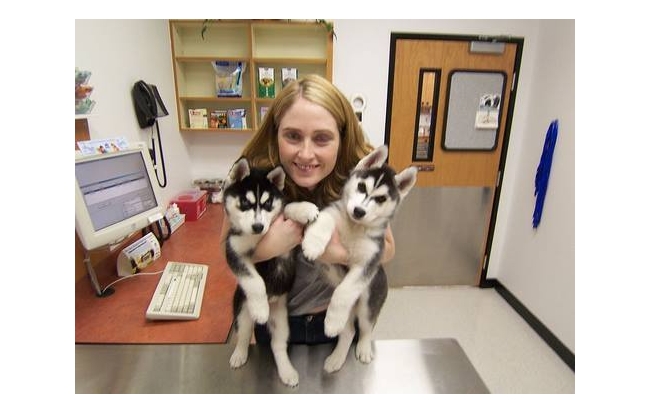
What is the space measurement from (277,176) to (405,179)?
396mm

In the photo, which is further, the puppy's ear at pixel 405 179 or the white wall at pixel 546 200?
the white wall at pixel 546 200

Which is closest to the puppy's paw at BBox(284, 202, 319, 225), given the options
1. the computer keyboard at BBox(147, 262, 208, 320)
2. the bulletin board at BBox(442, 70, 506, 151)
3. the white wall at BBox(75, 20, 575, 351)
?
the computer keyboard at BBox(147, 262, 208, 320)

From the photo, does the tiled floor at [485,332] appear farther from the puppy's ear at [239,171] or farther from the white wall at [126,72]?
the white wall at [126,72]

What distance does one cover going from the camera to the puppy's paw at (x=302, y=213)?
0.98 meters

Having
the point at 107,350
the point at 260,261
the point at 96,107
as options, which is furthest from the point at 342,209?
the point at 96,107

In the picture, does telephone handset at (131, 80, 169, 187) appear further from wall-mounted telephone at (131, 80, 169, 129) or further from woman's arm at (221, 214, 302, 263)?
woman's arm at (221, 214, 302, 263)

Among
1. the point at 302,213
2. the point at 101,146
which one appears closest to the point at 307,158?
the point at 302,213

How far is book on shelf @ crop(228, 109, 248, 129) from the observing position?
117 inches

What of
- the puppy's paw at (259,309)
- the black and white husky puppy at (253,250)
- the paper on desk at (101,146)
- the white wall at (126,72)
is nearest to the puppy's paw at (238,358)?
the black and white husky puppy at (253,250)

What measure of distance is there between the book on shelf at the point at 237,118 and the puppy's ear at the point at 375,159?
2301 mm

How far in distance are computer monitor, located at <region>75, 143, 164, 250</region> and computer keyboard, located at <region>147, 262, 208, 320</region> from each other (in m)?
0.31

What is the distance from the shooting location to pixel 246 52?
2912 mm

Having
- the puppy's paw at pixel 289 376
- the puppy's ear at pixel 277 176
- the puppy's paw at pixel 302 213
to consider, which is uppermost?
the puppy's ear at pixel 277 176

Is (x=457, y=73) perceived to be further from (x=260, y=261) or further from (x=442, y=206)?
(x=260, y=261)
